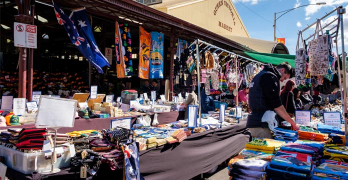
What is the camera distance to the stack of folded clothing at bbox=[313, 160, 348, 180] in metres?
1.93

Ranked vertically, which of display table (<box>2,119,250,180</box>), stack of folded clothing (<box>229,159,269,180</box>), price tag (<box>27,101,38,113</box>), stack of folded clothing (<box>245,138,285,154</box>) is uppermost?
price tag (<box>27,101,38,113</box>)

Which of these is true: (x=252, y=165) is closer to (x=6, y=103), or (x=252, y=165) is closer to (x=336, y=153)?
(x=336, y=153)

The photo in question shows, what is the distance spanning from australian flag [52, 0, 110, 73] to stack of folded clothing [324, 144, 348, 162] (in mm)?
5859

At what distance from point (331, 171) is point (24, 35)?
6.35 meters

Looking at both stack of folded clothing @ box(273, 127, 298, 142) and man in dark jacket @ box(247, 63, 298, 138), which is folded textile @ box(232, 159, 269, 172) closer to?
stack of folded clothing @ box(273, 127, 298, 142)

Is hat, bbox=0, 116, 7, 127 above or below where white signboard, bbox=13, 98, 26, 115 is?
below

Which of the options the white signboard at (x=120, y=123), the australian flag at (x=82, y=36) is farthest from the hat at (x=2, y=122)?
the australian flag at (x=82, y=36)

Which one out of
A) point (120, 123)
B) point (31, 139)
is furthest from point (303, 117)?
point (31, 139)

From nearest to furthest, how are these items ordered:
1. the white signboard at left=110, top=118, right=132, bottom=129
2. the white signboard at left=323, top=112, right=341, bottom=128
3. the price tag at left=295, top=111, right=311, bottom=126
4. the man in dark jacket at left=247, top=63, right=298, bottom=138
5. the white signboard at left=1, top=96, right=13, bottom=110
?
the man in dark jacket at left=247, top=63, right=298, bottom=138 → the white signboard at left=110, top=118, right=132, bottom=129 → the white signboard at left=323, top=112, right=341, bottom=128 → the price tag at left=295, top=111, right=311, bottom=126 → the white signboard at left=1, top=96, right=13, bottom=110

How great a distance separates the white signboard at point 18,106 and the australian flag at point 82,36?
2.23 meters

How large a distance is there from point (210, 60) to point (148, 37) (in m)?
3.84

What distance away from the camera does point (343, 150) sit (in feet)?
8.36

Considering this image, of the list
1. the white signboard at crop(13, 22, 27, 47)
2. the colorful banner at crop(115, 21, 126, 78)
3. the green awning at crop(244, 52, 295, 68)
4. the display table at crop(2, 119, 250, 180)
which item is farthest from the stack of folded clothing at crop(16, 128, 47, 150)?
the green awning at crop(244, 52, 295, 68)

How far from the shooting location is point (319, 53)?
4719 mm
